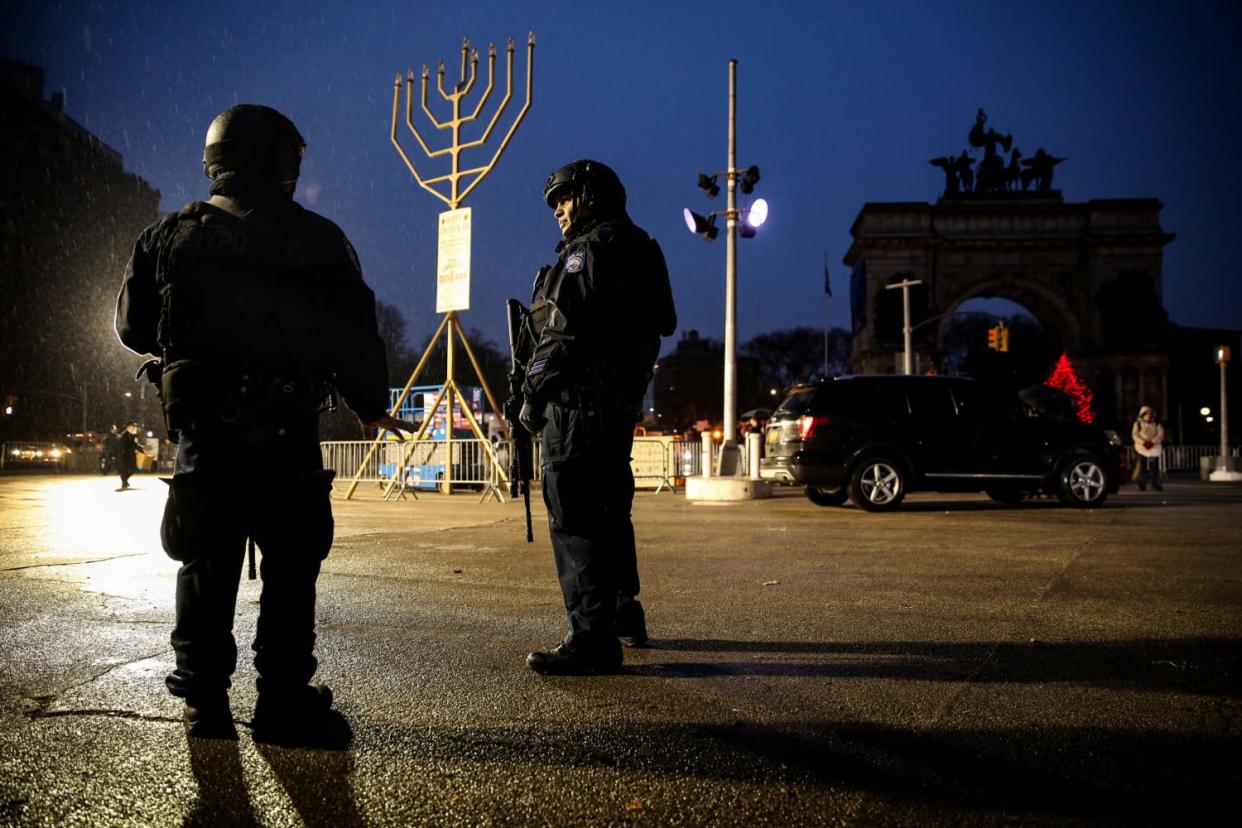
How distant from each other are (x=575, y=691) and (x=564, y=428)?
939 millimetres

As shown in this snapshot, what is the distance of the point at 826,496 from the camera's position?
549 inches

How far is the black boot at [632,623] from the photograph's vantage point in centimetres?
404

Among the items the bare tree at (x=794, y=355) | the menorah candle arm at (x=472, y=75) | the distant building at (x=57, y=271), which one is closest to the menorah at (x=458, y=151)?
the menorah candle arm at (x=472, y=75)

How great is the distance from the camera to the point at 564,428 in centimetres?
362

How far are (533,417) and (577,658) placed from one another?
35.7 inches

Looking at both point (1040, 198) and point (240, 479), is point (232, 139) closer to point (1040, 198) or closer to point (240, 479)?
point (240, 479)

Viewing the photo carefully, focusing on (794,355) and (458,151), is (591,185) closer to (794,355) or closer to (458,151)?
(458,151)

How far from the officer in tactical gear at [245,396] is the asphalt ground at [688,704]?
0.24 meters

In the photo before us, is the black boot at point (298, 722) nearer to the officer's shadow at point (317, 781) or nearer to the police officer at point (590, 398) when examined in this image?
the officer's shadow at point (317, 781)

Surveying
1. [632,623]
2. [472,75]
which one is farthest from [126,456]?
[632,623]

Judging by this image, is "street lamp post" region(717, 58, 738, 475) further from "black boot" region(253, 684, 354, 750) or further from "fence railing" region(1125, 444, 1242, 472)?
"fence railing" region(1125, 444, 1242, 472)

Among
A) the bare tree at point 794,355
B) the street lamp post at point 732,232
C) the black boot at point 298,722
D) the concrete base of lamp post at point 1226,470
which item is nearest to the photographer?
the black boot at point 298,722

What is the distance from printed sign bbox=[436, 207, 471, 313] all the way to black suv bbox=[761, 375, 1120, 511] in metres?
5.25

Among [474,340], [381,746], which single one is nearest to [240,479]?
[381,746]
